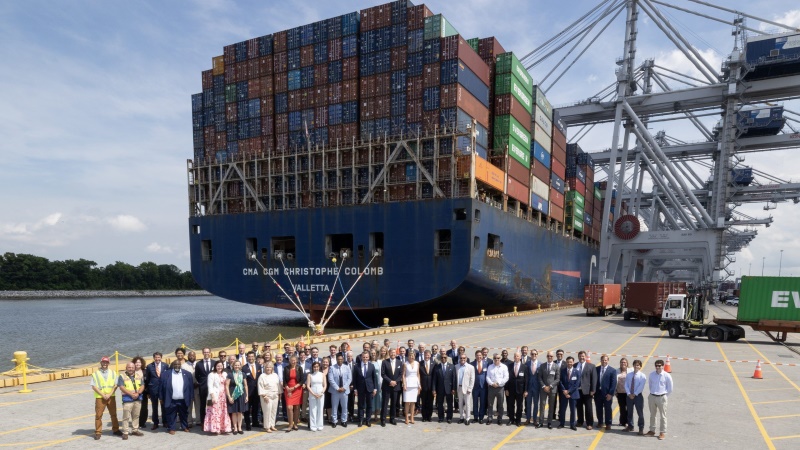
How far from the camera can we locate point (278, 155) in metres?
42.4

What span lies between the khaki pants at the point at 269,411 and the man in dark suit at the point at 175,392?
1562 millimetres

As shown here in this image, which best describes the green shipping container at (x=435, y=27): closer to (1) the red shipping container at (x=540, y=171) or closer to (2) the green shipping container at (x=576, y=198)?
(1) the red shipping container at (x=540, y=171)

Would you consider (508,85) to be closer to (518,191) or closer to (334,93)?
(518,191)

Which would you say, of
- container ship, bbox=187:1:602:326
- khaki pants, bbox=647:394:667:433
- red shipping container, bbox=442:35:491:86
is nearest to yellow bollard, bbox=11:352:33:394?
khaki pants, bbox=647:394:667:433

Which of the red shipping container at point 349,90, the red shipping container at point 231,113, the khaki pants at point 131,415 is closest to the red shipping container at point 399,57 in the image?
the red shipping container at point 349,90

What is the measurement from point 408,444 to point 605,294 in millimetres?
38982

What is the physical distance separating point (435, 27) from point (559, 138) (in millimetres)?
26234

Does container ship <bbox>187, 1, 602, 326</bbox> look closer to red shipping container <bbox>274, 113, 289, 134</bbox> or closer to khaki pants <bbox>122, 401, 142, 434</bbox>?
red shipping container <bbox>274, 113, 289, 134</bbox>

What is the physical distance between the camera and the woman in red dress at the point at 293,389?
431 inches

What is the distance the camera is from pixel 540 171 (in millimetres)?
50969

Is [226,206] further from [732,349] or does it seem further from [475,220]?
[732,349]

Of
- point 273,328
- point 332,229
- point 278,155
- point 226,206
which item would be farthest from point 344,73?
point 273,328

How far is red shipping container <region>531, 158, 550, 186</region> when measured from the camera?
48.7 metres

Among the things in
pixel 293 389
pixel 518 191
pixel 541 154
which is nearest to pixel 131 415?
pixel 293 389
